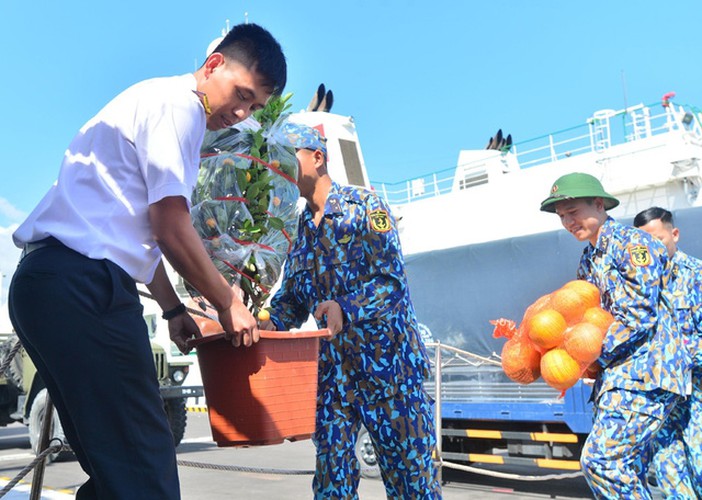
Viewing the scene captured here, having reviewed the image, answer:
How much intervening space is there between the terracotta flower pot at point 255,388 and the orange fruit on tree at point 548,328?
1399 millimetres

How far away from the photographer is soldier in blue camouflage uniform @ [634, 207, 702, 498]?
167 inches

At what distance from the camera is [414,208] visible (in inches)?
791

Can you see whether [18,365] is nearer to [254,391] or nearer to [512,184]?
[254,391]

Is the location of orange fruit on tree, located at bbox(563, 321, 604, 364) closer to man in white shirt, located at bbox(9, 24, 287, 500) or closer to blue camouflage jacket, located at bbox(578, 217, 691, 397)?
blue camouflage jacket, located at bbox(578, 217, 691, 397)

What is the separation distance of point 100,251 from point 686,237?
11.9m

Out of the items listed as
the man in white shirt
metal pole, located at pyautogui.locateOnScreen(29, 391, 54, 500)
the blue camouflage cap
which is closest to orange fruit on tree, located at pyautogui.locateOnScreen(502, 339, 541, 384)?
the blue camouflage cap

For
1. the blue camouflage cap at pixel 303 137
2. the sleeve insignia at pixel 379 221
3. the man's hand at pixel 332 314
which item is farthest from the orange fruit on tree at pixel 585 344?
the blue camouflage cap at pixel 303 137

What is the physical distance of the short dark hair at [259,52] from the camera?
2.24 metres

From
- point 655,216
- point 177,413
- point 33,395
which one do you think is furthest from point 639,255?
point 33,395

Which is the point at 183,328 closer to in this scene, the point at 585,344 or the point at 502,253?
the point at 585,344

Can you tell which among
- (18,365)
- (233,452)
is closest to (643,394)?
(233,452)

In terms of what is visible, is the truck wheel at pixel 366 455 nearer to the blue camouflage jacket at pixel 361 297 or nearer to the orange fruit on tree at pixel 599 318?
the orange fruit on tree at pixel 599 318

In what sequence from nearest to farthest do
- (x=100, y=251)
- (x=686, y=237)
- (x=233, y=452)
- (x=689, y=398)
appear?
(x=100, y=251), (x=689, y=398), (x=233, y=452), (x=686, y=237)

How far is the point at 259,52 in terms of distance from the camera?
2.24 meters
